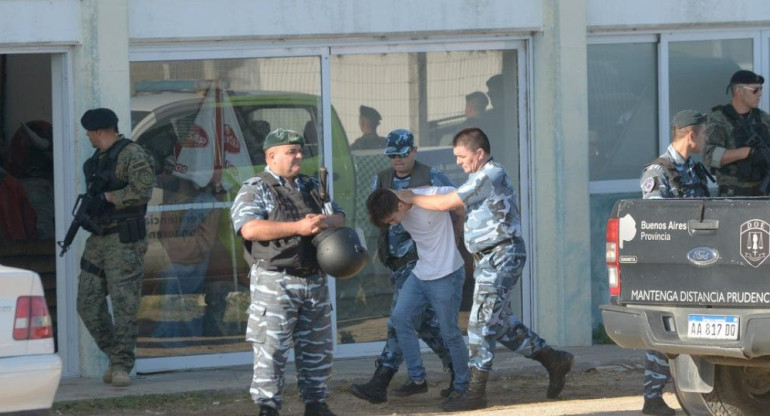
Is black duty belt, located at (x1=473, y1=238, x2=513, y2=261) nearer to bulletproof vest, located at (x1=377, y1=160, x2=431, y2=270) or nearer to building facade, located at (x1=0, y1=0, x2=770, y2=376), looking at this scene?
bulletproof vest, located at (x1=377, y1=160, x2=431, y2=270)

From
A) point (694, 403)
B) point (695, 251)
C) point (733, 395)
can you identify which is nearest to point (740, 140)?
point (733, 395)

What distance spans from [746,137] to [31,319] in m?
6.28

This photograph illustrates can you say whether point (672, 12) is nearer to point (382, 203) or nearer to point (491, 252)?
point (491, 252)

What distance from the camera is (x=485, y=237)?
834 centimetres

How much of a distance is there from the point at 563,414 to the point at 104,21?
13.3ft

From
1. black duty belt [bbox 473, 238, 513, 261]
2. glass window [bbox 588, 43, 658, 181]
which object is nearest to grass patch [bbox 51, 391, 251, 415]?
black duty belt [bbox 473, 238, 513, 261]

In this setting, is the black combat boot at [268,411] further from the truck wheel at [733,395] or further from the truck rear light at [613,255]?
the truck wheel at [733,395]

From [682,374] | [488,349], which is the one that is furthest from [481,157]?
[682,374]

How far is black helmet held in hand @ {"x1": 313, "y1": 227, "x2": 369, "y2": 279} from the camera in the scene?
7.31m

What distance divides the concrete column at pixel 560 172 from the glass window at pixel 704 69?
1089 millimetres

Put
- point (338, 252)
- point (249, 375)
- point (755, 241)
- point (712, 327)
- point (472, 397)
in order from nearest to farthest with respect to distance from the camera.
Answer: point (755, 241) → point (712, 327) → point (338, 252) → point (472, 397) → point (249, 375)

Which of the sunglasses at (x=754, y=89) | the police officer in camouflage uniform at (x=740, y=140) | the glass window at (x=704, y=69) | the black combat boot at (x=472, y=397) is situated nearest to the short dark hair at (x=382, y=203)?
the black combat boot at (x=472, y=397)

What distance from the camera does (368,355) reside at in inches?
409

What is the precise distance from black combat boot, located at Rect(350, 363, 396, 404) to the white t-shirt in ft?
2.40
